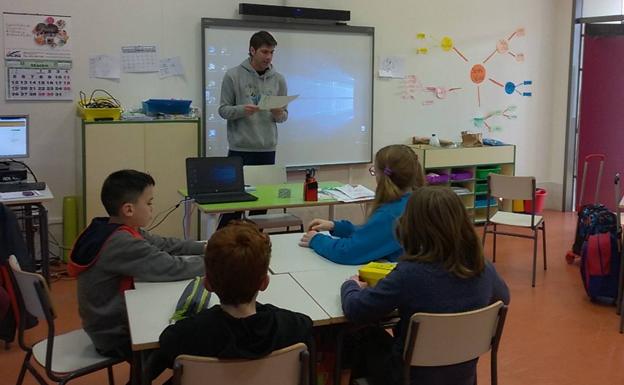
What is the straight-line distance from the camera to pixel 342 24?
20.1 feet

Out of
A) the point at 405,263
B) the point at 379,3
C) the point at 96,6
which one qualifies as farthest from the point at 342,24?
the point at 405,263

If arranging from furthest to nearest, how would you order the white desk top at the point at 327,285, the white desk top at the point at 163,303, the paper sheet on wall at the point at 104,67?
the paper sheet on wall at the point at 104,67 → the white desk top at the point at 327,285 → the white desk top at the point at 163,303

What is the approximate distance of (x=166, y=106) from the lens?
5.11m

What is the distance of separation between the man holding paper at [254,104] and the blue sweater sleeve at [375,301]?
2848mm

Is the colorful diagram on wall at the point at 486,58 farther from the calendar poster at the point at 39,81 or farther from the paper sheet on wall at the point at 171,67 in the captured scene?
the calendar poster at the point at 39,81

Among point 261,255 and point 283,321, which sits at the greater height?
point 261,255

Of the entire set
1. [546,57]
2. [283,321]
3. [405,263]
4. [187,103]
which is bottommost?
[283,321]

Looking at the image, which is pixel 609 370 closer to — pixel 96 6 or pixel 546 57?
pixel 96 6

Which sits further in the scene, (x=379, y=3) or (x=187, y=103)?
(x=379, y=3)

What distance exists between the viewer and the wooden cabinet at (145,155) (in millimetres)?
4879

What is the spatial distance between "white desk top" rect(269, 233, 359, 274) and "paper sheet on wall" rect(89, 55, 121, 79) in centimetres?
279

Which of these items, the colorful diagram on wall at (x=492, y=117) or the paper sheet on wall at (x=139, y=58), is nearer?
the paper sheet on wall at (x=139, y=58)

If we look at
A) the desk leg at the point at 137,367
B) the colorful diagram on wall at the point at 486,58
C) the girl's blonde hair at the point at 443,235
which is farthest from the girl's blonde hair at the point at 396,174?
the colorful diagram on wall at the point at 486,58

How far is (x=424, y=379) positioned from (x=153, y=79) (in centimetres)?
399
